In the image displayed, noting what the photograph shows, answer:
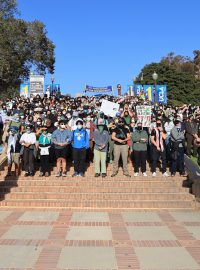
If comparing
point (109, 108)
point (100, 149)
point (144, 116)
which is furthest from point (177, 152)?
point (109, 108)

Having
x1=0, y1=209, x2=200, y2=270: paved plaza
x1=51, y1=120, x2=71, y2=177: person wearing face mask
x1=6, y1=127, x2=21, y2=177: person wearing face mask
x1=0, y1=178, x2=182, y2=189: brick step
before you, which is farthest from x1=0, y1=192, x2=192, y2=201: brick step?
x1=6, y1=127, x2=21, y2=177: person wearing face mask

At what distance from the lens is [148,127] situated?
15.0 m

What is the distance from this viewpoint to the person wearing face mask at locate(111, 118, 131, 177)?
43.3 ft

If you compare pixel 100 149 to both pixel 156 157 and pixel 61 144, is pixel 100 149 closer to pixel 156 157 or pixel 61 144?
pixel 61 144

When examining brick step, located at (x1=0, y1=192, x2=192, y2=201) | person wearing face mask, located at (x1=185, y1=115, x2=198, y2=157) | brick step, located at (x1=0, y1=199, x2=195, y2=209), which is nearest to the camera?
brick step, located at (x1=0, y1=199, x2=195, y2=209)

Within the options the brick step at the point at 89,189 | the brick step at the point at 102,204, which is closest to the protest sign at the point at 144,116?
the brick step at the point at 89,189

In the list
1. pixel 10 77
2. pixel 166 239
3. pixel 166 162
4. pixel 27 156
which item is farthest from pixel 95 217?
pixel 10 77

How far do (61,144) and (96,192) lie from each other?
2136mm

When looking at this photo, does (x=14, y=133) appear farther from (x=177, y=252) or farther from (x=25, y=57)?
(x=25, y=57)

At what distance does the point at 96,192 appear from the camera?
1194cm

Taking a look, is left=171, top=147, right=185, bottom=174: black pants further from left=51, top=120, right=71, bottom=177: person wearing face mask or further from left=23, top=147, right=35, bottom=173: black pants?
left=23, top=147, right=35, bottom=173: black pants

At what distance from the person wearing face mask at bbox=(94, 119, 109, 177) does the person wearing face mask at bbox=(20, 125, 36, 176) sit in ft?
6.54

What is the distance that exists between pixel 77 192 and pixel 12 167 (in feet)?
10.4

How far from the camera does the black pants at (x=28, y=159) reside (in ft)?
43.1
